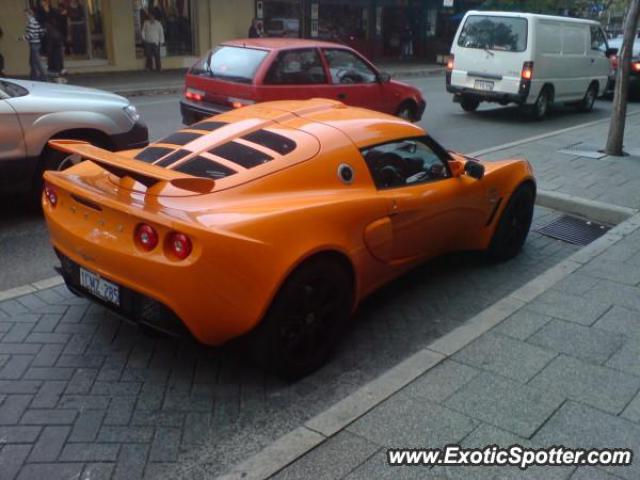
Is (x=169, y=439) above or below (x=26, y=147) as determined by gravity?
below

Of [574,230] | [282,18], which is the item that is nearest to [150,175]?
[574,230]

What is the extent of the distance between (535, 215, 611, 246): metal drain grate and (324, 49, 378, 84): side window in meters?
4.11

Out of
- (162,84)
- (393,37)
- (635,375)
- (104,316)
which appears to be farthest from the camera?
(393,37)

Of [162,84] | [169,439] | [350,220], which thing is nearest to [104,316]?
[169,439]

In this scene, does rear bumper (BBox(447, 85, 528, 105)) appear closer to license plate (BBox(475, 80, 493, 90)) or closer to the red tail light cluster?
license plate (BBox(475, 80, 493, 90))

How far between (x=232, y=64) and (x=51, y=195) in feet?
18.7

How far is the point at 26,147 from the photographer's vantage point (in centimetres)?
605

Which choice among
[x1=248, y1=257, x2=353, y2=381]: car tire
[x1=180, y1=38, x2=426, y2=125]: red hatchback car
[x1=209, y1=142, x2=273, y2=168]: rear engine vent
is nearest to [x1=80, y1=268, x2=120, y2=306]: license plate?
[x1=248, y1=257, x2=353, y2=381]: car tire

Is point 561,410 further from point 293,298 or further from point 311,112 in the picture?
point 311,112

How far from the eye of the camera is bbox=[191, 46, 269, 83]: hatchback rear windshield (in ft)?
29.5

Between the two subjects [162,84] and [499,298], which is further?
[162,84]

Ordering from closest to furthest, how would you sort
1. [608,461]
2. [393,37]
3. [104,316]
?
[608,461], [104,316], [393,37]

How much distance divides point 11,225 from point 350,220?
3880 millimetres

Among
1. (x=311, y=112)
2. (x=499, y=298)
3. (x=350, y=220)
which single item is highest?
(x=311, y=112)
